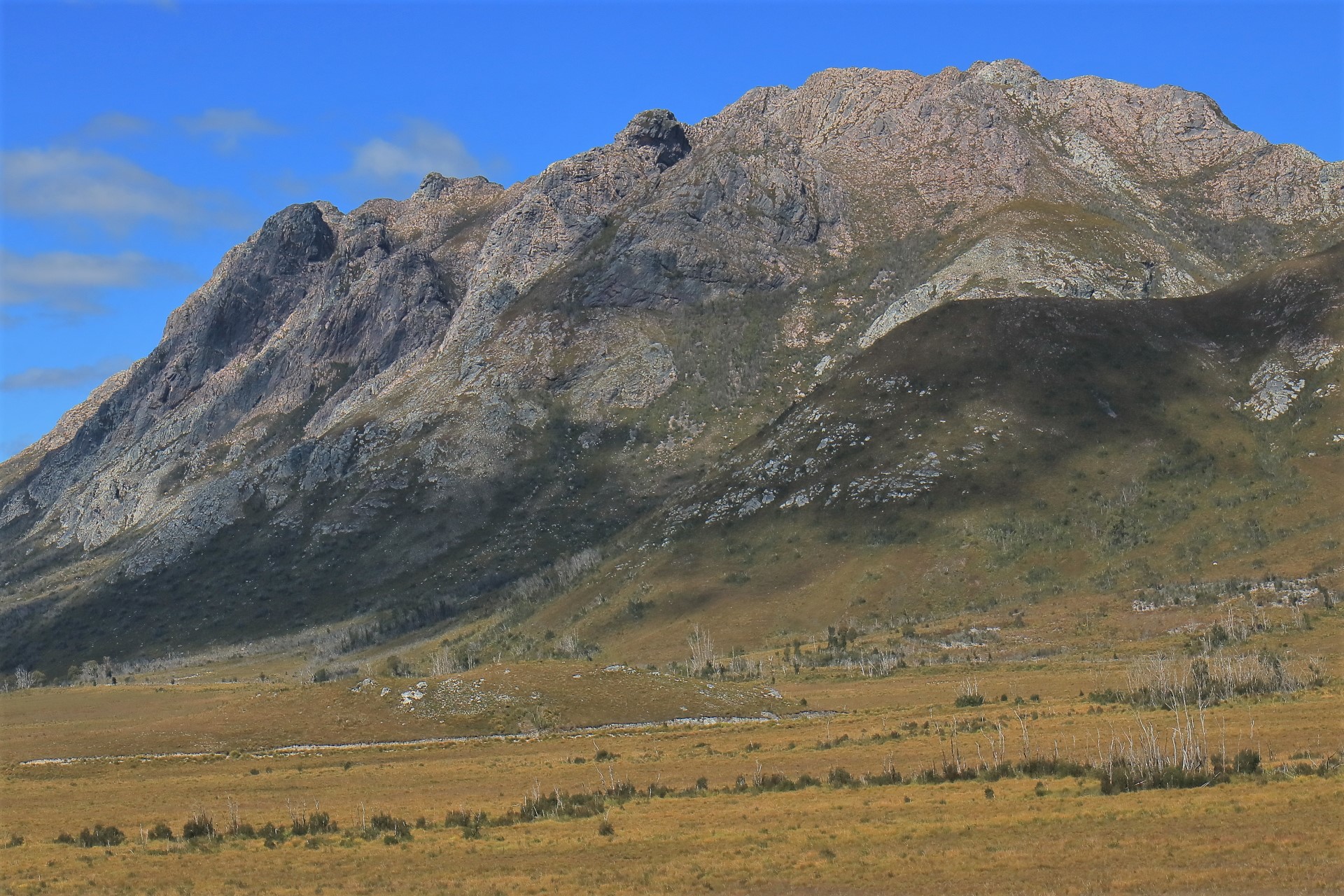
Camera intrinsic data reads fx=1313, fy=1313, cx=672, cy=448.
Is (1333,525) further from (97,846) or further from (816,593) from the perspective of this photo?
(97,846)

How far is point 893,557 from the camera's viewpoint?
653 feet

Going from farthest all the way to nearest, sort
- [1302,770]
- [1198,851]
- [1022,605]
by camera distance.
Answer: [1022,605], [1302,770], [1198,851]

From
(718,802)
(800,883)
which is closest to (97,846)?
(718,802)

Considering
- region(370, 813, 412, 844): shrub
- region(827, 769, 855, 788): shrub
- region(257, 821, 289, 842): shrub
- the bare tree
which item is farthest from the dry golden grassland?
the bare tree

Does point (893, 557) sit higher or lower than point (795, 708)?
higher

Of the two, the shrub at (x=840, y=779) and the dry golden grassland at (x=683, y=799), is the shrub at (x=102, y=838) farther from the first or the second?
the shrub at (x=840, y=779)

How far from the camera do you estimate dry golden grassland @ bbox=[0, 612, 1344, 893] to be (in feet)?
163

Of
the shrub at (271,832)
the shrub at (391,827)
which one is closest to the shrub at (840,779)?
the shrub at (391,827)

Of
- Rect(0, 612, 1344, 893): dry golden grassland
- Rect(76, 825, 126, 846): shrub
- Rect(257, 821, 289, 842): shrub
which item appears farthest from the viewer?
Rect(76, 825, 126, 846): shrub

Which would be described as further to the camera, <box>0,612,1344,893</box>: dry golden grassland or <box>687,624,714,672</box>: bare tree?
<box>687,624,714,672</box>: bare tree

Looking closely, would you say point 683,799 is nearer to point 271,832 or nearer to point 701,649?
point 271,832

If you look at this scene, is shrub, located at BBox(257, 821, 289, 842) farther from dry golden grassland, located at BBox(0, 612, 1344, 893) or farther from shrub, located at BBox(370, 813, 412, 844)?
shrub, located at BBox(370, 813, 412, 844)

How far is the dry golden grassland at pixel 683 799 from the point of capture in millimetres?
49688

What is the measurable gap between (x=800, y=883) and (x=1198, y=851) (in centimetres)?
1474
